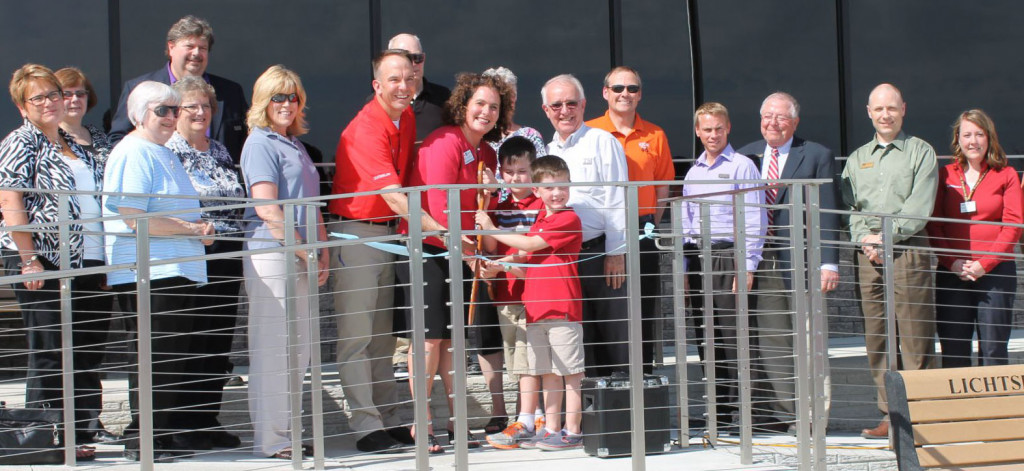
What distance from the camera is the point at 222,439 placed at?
500cm

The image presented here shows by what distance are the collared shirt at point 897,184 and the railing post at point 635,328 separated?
2022mm

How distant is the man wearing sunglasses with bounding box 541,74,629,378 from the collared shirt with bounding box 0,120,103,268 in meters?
2.38

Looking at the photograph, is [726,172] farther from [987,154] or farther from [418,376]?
[418,376]

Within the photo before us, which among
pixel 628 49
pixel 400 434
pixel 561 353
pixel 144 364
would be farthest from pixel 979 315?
pixel 144 364

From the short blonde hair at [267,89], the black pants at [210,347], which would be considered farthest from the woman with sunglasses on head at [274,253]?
the black pants at [210,347]

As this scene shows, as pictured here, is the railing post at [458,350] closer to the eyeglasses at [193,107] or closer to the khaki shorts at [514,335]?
the khaki shorts at [514,335]

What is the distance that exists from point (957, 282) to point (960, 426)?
1.22 m

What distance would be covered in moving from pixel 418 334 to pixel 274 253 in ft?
3.89

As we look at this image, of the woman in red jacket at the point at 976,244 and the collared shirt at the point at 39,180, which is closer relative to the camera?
the collared shirt at the point at 39,180

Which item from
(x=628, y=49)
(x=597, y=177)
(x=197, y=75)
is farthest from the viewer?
(x=628, y=49)

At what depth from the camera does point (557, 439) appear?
5.02 meters

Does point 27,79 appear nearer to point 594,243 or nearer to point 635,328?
point 594,243

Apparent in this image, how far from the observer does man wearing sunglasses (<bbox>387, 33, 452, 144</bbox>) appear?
18.8 ft

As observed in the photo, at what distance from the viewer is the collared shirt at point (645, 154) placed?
5.86 m
